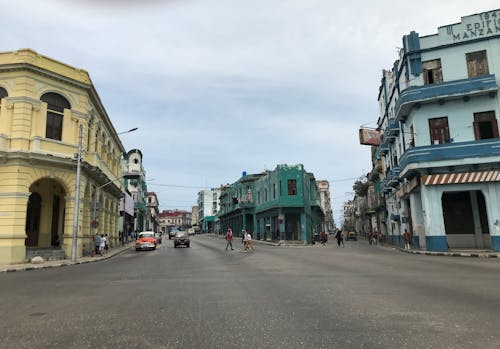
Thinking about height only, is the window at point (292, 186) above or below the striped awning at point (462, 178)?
above

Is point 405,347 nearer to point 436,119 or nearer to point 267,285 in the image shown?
point 267,285

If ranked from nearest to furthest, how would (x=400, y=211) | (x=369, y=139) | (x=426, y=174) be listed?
(x=426, y=174), (x=400, y=211), (x=369, y=139)

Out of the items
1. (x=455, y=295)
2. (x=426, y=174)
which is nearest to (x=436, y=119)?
(x=426, y=174)

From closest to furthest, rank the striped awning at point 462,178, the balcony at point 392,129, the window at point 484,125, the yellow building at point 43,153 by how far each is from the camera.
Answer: the yellow building at point 43,153
the striped awning at point 462,178
the window at point 484,125
the balcony at point 392,129

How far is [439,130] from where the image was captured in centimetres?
2644

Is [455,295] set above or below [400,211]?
below

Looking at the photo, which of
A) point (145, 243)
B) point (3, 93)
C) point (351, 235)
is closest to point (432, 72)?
point (145, 243)

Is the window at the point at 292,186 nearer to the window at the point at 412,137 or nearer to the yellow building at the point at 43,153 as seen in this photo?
the window at the point at 412,137

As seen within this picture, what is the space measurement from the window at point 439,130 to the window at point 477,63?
355cm

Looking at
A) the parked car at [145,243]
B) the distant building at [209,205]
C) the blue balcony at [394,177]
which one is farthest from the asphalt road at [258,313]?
the distant building at [209,205]

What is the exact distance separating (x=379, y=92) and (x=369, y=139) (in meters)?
6.16

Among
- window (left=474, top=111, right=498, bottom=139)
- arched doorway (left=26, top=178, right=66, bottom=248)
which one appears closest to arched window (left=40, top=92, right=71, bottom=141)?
arched doorway (left=26, top=178, right=66, bottom=248)

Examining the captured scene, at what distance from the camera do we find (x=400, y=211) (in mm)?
35250

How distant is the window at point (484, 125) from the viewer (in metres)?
25.2
